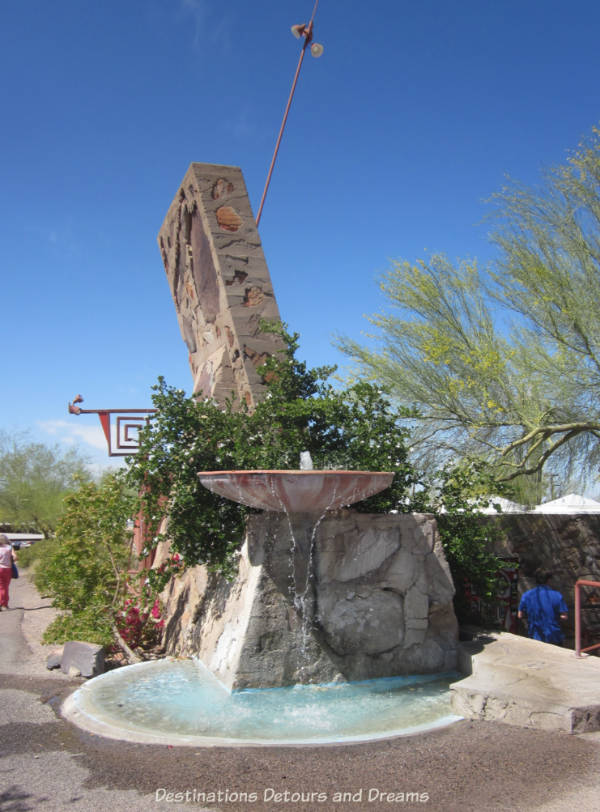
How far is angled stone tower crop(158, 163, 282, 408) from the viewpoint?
7457 millimetres

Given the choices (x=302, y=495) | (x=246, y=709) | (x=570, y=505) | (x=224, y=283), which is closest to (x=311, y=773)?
(x=246, y=709)

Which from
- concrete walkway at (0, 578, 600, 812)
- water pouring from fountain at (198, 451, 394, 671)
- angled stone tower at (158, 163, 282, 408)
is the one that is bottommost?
concrete walkway at (0, 578, 600, 812)

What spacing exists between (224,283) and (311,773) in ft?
17.8

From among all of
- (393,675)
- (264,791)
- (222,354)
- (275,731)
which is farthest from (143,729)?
(222,354)

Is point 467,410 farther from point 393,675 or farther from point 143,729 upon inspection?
point 143,729

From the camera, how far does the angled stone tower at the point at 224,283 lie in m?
7.46

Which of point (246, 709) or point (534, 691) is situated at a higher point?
point (534, 691)

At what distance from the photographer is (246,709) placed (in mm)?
4645

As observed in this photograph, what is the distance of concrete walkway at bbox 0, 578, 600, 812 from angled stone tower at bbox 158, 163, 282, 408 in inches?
152

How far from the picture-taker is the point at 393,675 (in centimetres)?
561

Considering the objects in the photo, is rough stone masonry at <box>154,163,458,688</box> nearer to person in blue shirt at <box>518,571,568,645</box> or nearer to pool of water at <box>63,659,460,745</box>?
pool of water at <box>63,659,460,745</box>

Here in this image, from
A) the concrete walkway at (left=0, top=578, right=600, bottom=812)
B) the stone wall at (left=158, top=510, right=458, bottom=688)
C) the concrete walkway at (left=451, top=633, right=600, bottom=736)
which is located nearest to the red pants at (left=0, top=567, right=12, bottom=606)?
the stone wall at (left=158, top=510, right=458, bottom=688)

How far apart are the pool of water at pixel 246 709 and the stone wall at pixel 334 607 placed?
6.5 inches

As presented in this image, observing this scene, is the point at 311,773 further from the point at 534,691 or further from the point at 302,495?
the point at 302,495
